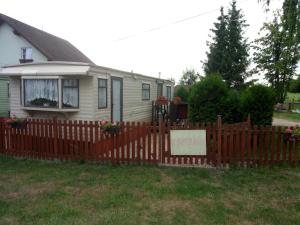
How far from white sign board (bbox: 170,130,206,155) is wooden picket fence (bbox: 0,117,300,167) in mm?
92

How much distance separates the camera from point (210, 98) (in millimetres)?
7469

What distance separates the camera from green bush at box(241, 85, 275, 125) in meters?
7.43

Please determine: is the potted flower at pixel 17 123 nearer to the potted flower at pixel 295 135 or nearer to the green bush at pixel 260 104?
the potted flower at pixel 295 135

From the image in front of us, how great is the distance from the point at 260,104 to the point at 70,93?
18.8ft

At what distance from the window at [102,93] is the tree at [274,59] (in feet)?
60.9

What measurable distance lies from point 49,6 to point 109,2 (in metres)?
3.53

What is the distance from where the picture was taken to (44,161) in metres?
6.02

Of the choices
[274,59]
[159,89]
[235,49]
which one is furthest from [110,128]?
[274,59]

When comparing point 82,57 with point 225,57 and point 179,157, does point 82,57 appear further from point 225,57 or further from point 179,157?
point 179,157

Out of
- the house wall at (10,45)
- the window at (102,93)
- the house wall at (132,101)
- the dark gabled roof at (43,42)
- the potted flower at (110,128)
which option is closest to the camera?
the potted flower at (110,128)

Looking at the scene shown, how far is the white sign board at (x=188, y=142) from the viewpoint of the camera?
215 inches

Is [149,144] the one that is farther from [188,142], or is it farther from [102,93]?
[102,93]

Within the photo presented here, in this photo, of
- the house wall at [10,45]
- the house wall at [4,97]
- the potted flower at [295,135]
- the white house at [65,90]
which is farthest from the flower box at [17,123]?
the house wall at [10,45]

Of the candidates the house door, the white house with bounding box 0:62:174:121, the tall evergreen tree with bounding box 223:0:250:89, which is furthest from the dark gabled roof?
the tall evergreen tree with bounding box 223:0:250:89
